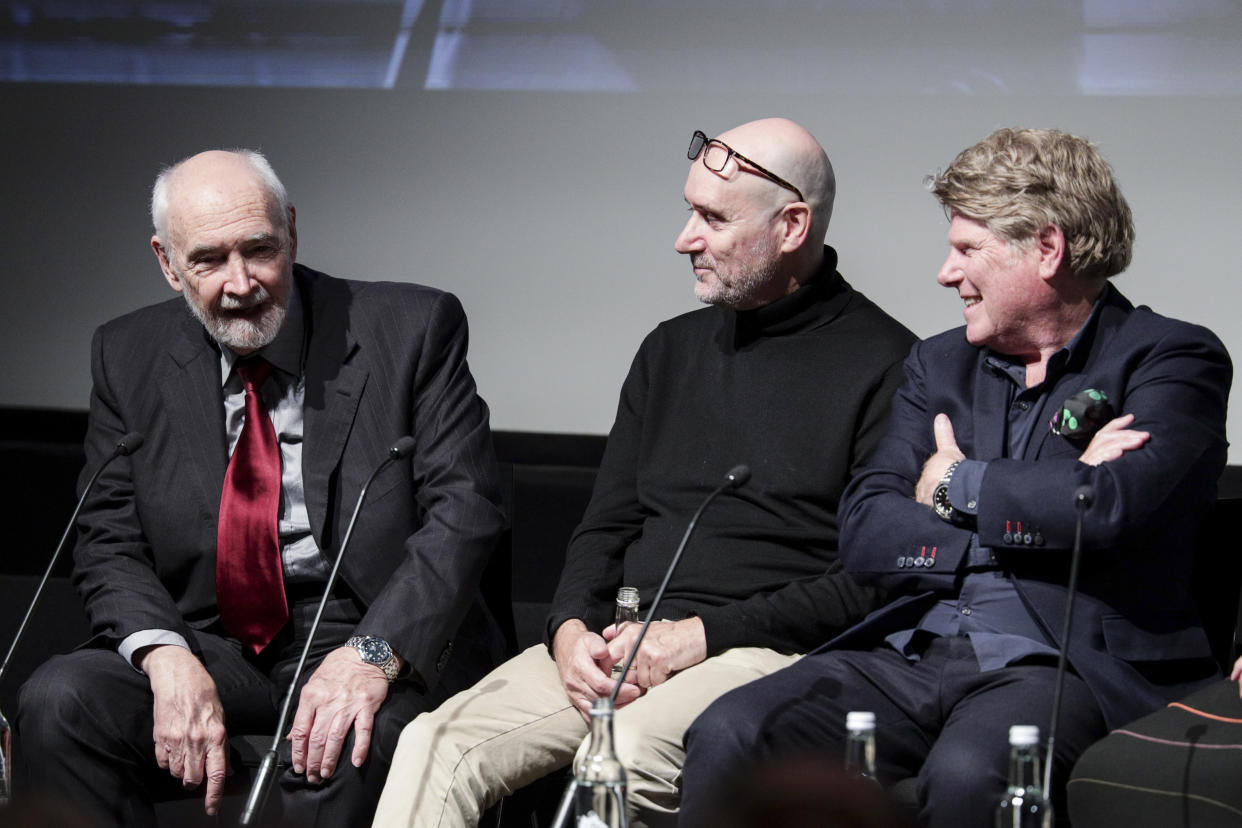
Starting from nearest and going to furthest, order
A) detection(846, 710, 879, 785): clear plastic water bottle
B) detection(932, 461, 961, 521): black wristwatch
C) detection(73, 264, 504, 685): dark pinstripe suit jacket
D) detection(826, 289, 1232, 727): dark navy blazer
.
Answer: detection(846, 710, 879, 785): clear plastic water bottle → detection(826, 289, 1232, 727): dark navy blazer → detection(932, 461, 961, 521): black wristwatch → detection(73, 264, 504, 685): dark pinstripe suit jacket

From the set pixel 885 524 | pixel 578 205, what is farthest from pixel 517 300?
pixel 885 524

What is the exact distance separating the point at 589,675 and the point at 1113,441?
3.34 feet

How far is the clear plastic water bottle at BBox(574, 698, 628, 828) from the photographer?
6.27ft

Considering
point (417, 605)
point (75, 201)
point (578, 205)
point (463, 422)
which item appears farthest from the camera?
point (75, 201)

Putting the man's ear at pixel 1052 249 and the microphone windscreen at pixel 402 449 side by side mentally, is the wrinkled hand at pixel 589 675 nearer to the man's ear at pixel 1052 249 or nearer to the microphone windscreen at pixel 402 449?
the microphone windscreen at pixel 402 449

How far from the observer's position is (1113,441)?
2.44 metres

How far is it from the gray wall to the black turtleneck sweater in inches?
33.6

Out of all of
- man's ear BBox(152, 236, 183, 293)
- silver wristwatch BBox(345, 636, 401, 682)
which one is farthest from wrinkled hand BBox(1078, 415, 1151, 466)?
man's ear BBox(152, 236, 183, 293)

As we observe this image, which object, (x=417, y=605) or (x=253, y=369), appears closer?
(x=417, y=605)

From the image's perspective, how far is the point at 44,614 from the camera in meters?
3.95

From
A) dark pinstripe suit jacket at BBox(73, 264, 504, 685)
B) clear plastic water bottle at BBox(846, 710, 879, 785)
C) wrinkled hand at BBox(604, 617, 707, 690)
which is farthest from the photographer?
dark pinstripe suit jacket at BBox(73, 264, 504, 685)

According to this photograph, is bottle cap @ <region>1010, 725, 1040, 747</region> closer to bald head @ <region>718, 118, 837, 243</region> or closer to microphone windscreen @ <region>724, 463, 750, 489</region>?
microphone windscreen @ <region>724, 463, 750, 489</region>

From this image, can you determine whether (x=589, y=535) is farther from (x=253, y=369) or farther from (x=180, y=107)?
(x=180, y=107)

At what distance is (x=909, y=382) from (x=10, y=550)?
8.57 feet
